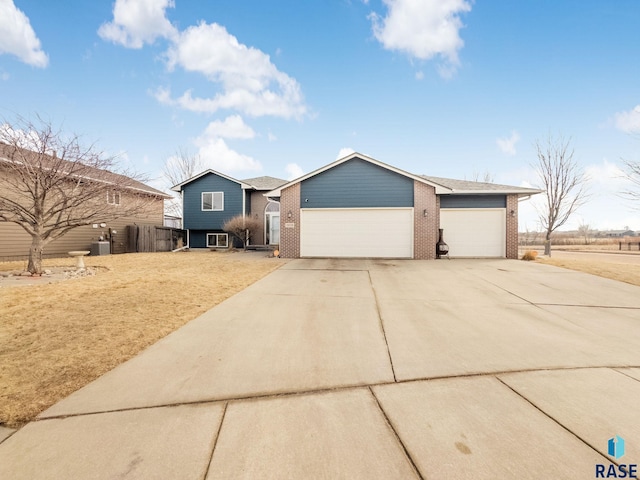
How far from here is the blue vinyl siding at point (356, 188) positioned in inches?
514

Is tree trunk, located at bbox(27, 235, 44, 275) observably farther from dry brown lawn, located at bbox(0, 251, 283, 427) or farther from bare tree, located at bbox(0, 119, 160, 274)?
dry brown lawn, located at bbox(0, 251, 283, 427)

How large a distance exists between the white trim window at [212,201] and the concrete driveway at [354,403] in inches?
652

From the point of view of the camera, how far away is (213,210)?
1989cm

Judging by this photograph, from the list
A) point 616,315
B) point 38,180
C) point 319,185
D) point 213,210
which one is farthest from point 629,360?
point 213,210

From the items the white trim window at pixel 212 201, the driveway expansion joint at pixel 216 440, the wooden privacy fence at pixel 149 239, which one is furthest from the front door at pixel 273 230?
the driveway expansion joint at pixel 216 440

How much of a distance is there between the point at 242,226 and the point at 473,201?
1386cm

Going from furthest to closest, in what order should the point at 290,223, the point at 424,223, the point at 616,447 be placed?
the point at 290,223
the point at 424,223
the point at 616,447

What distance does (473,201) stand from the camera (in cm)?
1324

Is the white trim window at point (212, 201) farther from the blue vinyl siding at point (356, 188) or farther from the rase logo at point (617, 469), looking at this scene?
the rase logo at point (617, 469)

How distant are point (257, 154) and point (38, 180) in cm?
1800

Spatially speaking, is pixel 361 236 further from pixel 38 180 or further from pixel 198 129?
pixel 198 129

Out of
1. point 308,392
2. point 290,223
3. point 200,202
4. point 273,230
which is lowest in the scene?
point 308,392

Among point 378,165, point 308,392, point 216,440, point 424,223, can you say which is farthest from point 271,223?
point 216,440

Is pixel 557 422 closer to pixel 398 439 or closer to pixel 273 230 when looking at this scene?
pixel 398 439
